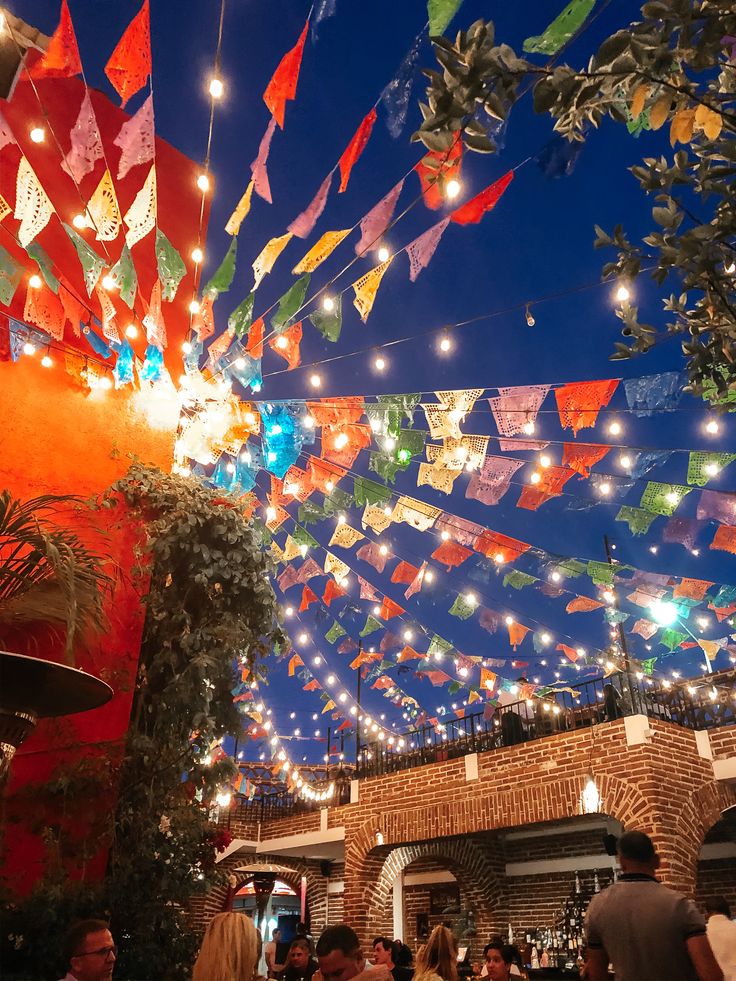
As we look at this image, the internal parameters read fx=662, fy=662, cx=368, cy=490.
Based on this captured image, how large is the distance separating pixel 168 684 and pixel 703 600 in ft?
17.2

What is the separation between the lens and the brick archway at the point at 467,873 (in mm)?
10555

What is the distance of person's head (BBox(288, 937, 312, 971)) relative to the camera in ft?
16.8

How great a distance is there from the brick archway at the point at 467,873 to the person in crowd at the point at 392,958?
4.19 m

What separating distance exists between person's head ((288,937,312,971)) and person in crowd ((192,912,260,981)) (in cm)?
323

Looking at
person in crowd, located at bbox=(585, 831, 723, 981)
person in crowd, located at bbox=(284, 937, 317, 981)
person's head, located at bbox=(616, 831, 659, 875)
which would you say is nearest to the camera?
person in crowd, located at bbox=(585, 831, 723, 981)

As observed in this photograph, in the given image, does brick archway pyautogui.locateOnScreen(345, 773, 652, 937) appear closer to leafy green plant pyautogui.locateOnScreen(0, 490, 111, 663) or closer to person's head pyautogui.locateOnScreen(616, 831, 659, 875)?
person's head pyautogui.locateOnScreen(616, 831, 659, 875)

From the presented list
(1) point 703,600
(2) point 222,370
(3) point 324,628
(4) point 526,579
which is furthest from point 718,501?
(3) point 324,628

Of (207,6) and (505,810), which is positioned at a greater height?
(207,6)

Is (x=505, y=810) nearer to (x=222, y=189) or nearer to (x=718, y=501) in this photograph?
(x=718, y=501)

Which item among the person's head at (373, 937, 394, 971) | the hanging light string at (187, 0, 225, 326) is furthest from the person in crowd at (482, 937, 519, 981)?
the hanging light string at (187, 0, 225, 326)

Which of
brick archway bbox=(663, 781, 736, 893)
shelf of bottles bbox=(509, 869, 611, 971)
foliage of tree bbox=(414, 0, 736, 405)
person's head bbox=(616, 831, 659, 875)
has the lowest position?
shelf of bottles bbox=(509, 869, 611, 971)

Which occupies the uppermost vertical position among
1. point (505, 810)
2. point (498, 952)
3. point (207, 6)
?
point (207, 6)

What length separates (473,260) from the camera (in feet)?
34.1

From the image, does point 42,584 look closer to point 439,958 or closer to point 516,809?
point 439,958
